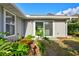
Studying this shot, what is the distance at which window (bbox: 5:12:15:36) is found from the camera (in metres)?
12.2

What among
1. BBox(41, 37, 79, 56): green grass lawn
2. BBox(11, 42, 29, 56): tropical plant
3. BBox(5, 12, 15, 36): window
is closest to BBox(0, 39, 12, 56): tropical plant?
BBox(11, 42, 29, 56): tropical plant

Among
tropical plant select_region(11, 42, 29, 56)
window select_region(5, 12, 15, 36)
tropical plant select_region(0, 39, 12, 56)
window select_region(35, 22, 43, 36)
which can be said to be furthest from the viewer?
window select_region(35, 22, 43, 36)

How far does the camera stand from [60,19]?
69.9 feet

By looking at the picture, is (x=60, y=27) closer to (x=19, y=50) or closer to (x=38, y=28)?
(x=38, y=28)

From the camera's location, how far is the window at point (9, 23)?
1221 cm

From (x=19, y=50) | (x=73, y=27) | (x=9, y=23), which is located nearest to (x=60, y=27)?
(x=73, y=27)

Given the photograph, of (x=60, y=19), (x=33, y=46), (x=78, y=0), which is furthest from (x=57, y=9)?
(x=78, y=0)

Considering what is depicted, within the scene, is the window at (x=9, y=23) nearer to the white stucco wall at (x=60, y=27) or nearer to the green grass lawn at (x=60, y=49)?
the green grass lawn at (x=60, y=49)

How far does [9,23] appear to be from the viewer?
12.8 metres

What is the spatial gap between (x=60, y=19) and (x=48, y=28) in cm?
169

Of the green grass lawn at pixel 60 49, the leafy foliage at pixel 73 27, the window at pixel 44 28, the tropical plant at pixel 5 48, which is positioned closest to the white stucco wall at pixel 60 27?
the window at pixel 44 28

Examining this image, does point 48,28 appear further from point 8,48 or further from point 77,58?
point 77,58

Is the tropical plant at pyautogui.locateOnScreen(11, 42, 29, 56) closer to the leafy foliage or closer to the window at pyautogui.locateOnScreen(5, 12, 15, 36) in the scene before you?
the window at pyautogui.locateOnScreen(5, 12, 15, 36)

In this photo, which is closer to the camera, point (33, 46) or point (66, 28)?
point (33, 46)
